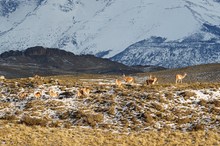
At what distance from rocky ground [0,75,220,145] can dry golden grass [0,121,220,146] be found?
1.34ft

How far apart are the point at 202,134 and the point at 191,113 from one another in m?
4.08

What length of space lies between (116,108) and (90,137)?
6094 millimetres

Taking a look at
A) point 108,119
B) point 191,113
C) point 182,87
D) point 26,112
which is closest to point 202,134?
point 191,113

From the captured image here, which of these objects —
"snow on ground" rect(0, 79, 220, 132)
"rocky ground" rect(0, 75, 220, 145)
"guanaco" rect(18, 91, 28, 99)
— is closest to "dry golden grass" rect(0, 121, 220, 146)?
"rocky ground" rect(0, 75, 220, 145)

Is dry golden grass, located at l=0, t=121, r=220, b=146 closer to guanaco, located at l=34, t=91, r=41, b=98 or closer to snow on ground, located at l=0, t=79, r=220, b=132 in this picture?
snow on ground, located at l=0, t=79, r=220, b=132

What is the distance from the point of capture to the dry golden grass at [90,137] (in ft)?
111

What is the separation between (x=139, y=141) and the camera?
34219 millimetres

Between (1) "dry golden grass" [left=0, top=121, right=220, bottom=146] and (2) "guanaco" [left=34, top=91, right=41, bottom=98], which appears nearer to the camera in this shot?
(1) "dry golden grass" [left=0, top=121, right=220, bottom=146]

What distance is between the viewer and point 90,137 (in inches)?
1363

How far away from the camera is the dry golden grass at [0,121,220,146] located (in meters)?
33.7

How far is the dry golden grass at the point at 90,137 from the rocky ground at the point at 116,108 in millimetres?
407

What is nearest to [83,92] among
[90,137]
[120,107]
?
[120,107]

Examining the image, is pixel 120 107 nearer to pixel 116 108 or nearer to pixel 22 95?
pixel 116 108

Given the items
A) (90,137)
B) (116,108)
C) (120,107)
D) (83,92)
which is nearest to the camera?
(90,137)
